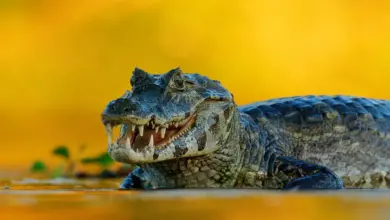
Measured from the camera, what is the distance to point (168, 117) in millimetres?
6078

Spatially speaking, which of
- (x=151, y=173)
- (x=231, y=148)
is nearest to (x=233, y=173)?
(x=231, y=148)

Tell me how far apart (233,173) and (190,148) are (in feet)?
2.28

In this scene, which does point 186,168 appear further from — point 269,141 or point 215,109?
point 269,141

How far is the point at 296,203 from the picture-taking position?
177 inches

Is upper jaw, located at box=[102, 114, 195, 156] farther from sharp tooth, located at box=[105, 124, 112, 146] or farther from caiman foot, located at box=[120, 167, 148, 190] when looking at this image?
caiman foot, located at box=[120, 167, 148, 190]

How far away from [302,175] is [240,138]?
0.66 meters

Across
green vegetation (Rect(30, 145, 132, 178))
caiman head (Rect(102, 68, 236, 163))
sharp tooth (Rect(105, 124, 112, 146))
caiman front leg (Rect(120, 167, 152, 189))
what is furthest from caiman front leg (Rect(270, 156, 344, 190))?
green vegetation (Rect(30, 145, 132, 178))

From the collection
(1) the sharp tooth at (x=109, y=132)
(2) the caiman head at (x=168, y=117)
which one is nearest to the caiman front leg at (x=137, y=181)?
(2) the caiman head at (x=168, y=117)

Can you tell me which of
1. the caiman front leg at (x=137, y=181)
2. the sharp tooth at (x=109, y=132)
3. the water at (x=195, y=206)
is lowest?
the water at (x=195, y=206)

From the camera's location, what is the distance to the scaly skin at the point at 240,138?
6039 mm

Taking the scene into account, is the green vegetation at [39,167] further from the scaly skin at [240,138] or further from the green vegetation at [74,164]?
the scaly skin at [240,138]

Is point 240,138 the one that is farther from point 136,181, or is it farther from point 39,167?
point 39,167

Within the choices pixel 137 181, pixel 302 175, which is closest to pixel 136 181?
pixel 137 181

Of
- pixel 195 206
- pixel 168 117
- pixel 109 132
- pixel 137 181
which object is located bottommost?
pixel 195 206
